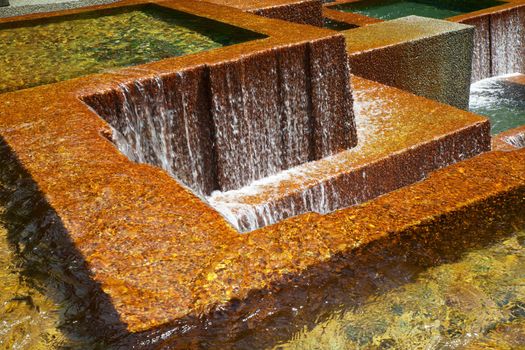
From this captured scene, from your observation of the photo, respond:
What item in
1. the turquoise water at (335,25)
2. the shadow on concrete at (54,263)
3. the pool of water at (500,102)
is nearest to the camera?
the shadow on concrete at (54,263)

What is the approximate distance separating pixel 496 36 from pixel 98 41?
5.55 metres

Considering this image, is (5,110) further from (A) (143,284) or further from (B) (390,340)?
(B) (390,340)

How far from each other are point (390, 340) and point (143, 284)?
2.87 ft

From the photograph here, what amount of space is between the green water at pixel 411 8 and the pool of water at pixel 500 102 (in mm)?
1690

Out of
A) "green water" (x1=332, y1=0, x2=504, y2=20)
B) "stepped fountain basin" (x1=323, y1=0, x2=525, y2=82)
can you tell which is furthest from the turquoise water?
"green water" (x1=332, y1=0, x2=504, y2=20)

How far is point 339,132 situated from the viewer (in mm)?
5387

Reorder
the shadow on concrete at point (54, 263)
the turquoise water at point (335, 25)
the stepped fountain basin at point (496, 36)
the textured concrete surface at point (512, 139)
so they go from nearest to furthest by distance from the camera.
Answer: the shadow on concrete at point (54, 263)
the textured concrete surface at point (512, 139)
the turquoise water at point (335, 25)
the stepped fountain basin at point (496, 36)

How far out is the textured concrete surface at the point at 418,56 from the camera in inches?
259

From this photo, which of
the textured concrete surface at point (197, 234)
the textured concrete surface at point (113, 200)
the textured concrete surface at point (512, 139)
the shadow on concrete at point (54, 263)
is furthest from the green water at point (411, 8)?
the shadow on concrete at point (54, 263)

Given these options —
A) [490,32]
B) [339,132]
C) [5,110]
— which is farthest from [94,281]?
[490,32]

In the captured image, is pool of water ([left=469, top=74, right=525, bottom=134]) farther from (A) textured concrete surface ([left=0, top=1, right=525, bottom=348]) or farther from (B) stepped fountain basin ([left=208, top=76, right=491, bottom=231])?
(A) textured concrete surface ([left=0, top=1, right=525, bottom=348])

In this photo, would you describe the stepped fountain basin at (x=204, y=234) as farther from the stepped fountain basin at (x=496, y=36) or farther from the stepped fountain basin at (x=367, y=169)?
the stepped fountain basin at (x=496, y=36)

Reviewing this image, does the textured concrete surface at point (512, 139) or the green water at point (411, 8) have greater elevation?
the green water at point (411, 8)

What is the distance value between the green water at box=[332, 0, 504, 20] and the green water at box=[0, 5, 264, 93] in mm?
4437
